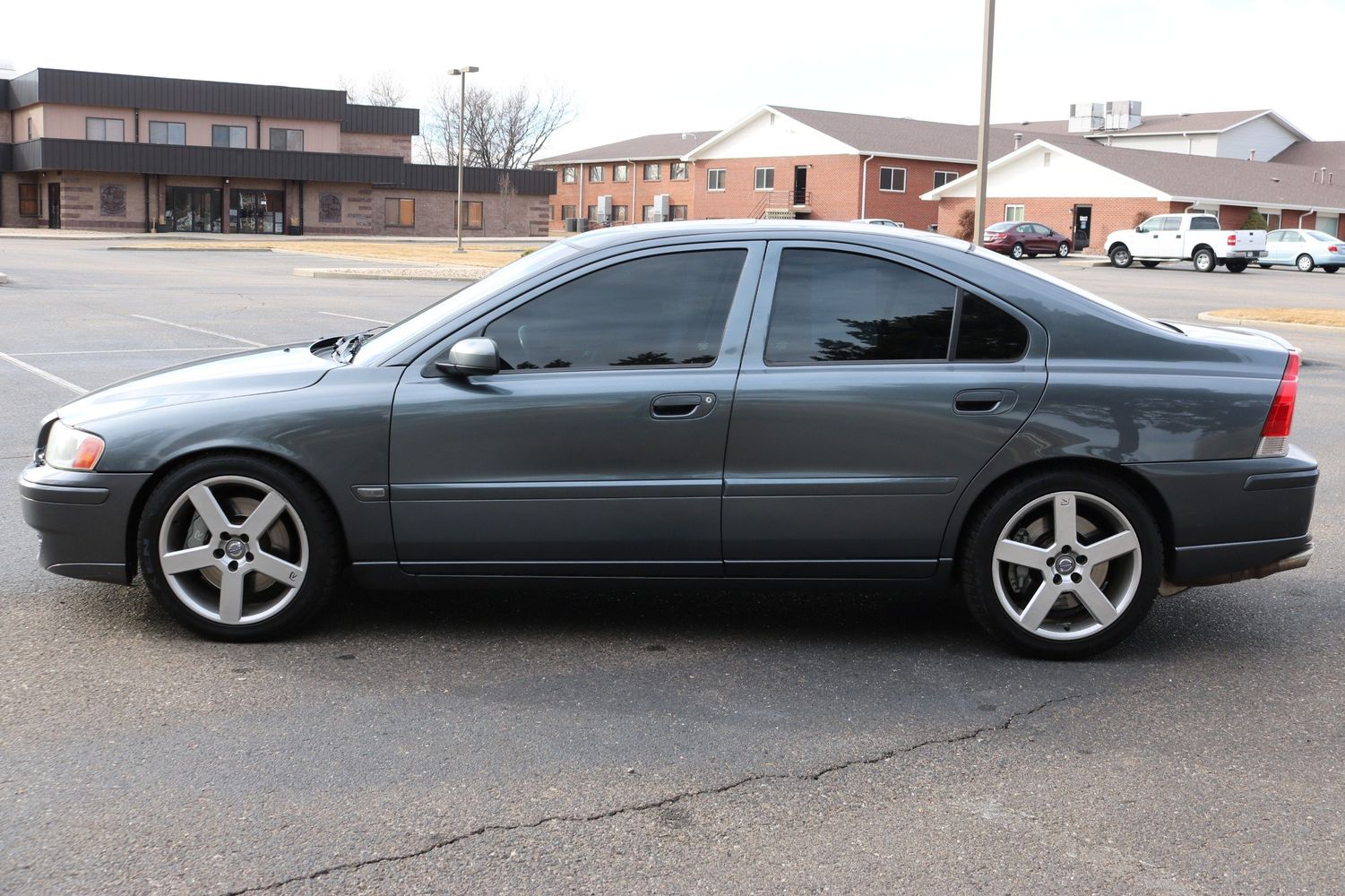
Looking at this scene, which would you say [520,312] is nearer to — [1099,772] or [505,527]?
[505,527]

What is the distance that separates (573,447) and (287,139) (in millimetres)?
71865

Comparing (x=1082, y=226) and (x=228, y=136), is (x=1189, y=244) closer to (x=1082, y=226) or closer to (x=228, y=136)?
(x=1082, y=226)

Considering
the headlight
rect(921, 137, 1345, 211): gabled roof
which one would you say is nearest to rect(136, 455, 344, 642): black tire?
the headlight

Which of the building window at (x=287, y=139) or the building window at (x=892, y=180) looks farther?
the building window at (x=287, y=139)

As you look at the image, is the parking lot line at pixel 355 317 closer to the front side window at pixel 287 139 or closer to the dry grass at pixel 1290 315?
the dry grass at pixel 1290 315

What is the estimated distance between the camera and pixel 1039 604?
4.85 meters

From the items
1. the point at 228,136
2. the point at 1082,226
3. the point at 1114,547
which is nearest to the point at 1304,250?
the point at 1082,226

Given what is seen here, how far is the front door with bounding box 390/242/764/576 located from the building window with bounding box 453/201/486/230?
72617 millimetres

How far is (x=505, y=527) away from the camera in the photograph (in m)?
4.82

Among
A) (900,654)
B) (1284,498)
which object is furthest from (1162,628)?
(900,654)

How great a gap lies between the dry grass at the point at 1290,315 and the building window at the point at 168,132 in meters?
56.9

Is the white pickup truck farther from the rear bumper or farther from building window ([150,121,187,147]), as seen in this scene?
building window ([150,121,187,147])

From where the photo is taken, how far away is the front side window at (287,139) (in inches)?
2813

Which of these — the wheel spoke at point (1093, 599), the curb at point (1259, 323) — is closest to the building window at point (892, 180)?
the curb at point (1259, 323)
